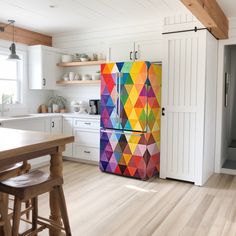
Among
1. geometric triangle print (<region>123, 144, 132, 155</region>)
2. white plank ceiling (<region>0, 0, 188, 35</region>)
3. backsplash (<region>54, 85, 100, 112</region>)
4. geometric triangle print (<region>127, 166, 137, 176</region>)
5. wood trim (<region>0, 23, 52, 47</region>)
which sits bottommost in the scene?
geometric triangle print (<region>127, 166, 137, 176</region>)

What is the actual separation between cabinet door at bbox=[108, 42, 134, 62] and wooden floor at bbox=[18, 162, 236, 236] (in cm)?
192

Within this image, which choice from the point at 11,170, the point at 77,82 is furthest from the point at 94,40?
the point at 11,170

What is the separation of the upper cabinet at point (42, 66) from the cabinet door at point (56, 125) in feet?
2.27

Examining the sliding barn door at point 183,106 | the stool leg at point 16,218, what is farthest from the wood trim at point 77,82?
the stool leg at point 16,218

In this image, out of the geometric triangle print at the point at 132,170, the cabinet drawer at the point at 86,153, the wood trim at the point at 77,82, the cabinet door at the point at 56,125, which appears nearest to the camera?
the geometric triangle print at the point at 132,170

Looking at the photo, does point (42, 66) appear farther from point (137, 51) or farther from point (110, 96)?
point (137, 51)

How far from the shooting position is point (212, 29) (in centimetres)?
365

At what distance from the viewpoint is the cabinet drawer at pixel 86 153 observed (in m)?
4.76

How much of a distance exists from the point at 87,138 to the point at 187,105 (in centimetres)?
188

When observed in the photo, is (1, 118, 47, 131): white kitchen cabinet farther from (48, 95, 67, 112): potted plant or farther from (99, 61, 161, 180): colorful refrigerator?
(99, 61, 161, 180): colorful refrigerator

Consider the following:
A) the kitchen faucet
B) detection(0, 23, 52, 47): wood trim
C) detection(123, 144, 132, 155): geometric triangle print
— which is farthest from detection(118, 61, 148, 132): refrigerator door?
detection(0, 23, 52, 47): wood trim

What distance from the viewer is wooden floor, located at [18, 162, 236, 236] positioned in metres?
2.59

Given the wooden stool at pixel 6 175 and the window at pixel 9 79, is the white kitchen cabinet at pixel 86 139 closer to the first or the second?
the window at pixel 9 79

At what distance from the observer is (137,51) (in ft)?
14.5
